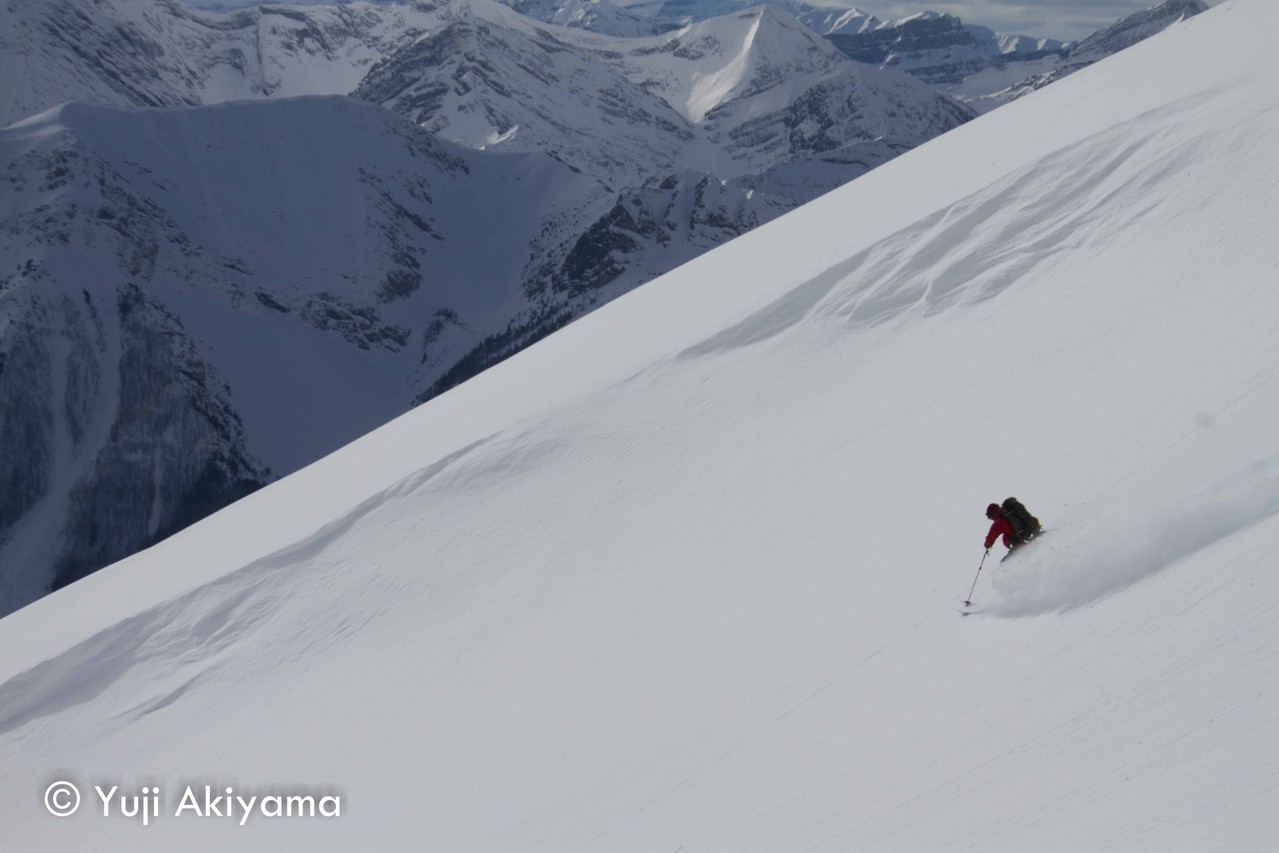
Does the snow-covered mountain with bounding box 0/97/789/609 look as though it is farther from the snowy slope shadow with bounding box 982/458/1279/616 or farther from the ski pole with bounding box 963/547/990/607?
the snowy slope shadow with bounding box 982/458/1279/616

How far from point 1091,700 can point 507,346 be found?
580 ft

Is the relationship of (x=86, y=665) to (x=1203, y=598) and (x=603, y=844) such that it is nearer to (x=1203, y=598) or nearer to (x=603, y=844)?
(x=603, y=844)

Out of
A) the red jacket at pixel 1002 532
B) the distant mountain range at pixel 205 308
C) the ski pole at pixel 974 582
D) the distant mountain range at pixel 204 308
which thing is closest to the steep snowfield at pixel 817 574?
the ski pole at pixel 974 582

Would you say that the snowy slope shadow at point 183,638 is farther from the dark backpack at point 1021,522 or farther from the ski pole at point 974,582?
the dark backpack at point 1021,522

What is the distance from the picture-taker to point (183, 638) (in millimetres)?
17047

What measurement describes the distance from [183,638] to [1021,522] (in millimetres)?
13084

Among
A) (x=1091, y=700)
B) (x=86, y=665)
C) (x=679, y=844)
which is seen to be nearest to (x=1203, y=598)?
(x=1091, y=700)

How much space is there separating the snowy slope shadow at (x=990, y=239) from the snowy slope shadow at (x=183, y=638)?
20.6 feet

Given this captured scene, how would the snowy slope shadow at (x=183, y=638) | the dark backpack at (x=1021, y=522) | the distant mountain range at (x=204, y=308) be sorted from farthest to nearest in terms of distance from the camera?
the distant mountain range at (x=204, y=308), the snowy slope shadow at (x=183, y=638), the dark backpack at (x=1021, y=522)

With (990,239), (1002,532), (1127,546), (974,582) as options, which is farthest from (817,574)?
(990,239)

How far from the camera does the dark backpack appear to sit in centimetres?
933

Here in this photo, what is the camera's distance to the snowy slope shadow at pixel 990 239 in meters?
15.4

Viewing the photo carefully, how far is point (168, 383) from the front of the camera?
445 ft

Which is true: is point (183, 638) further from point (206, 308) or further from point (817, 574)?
point (206, 308)
